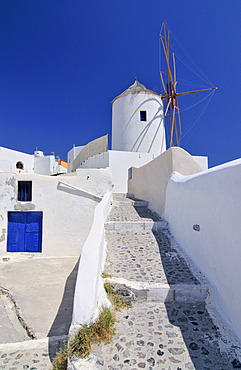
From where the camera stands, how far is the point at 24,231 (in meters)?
10.4

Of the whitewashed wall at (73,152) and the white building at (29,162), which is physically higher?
the whitewashed wall at (73,152)

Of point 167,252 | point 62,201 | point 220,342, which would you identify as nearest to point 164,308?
point 220,342

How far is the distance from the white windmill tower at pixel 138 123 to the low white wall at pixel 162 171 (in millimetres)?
7993

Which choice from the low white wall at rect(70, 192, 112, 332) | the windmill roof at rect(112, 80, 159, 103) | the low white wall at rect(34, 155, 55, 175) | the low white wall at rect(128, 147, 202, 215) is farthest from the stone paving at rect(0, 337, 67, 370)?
the low white wall at rect(34, 155, 55, 175)

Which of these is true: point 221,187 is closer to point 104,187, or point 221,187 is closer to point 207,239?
point 207,239

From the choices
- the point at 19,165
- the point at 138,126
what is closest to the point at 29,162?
the point at 19,165

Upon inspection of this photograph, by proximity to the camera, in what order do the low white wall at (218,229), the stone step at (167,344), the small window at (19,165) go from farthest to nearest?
the small window at (19,165)
the low white wall at (218,229)
the stone step at (167,344)

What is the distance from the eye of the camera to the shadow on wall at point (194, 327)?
2.07 metres

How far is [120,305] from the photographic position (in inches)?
115

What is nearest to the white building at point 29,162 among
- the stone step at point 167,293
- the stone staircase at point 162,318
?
the stone staircase at point 162,318

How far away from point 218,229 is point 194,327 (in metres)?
1.24

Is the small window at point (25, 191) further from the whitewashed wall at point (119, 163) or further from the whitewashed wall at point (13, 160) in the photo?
the whitewashed wall at point (13, 160)

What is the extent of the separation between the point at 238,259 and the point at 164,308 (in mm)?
1191

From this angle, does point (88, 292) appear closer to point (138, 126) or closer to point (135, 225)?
point (135, 225)
